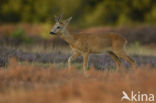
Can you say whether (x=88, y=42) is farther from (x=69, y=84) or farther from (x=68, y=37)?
(x=69, y=84)

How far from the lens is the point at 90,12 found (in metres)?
50.7

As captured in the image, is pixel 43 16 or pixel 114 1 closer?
pixel 43 16

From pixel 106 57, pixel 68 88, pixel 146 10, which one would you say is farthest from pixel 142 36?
pixel 68 88

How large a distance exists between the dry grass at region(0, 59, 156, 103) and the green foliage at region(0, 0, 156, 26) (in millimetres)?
35886

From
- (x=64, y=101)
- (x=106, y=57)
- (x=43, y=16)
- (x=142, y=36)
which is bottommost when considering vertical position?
(x=64, y=101)

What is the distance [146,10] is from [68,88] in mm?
43250

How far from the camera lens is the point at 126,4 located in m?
48.9

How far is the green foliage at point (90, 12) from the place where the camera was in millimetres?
46312

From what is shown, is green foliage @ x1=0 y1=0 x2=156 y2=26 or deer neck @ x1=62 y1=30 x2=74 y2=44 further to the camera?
green foliage @ x1=0 y1=0 x2=156 y2=26

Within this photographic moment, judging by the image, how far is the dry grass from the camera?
18.8 feet

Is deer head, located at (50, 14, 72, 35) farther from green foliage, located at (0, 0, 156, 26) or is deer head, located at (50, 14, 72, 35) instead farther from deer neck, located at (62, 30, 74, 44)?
green foliage, located at (0, 0, 156, 26)

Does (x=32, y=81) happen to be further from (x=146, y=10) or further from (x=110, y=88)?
(x=146, y=10)

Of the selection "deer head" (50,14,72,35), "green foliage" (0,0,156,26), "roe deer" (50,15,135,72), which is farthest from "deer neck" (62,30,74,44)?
"green foliage" (0,0,156,26)

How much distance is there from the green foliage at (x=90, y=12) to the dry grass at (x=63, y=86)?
35886 mm
